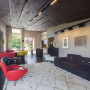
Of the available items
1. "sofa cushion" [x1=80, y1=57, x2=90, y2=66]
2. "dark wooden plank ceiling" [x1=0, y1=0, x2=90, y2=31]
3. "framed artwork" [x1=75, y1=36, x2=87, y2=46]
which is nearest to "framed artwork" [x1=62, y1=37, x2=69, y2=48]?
"framed artwork" [x1=75, y1=36, x2=87, y2=46]

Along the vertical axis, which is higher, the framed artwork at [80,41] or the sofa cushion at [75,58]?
the framed artwork at [80,41]

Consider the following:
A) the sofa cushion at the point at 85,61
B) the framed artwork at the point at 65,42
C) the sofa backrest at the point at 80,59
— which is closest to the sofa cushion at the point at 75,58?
the sofa backrest at the point at 80,59

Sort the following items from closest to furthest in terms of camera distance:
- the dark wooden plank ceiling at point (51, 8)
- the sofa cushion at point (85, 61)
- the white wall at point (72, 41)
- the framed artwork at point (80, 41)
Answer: the dark wooden plank ceiling at point (51, 8) → the sofa cushion at point (85, 61) → the white wall at point (72, 41) → the framed artwork at point (80, 41)

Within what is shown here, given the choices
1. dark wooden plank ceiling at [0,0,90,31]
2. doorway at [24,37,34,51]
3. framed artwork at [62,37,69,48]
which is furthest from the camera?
doorway at [24,37,34,51]

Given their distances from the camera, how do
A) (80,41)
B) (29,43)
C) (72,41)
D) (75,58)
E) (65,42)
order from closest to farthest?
(75,58) < (80,41) < (72,41) < (65,42) < (29,43)

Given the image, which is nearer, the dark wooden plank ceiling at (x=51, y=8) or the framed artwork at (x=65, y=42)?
the dark wooden plank ceiling at (x=51, y=8)

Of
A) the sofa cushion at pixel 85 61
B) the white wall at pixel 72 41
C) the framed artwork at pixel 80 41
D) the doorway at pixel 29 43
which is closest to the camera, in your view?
the sofa cushion at pixel 85 61

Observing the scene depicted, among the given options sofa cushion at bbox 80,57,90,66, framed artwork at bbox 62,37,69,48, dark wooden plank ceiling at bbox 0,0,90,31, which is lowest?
sofa cushion at bbox 80,57,90,66

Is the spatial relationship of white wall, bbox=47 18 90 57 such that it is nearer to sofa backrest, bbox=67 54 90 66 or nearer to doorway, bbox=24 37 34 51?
sofa backrest, bbox=67 54 90 66

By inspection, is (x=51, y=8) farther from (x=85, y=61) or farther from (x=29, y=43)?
(x=29, y=43)

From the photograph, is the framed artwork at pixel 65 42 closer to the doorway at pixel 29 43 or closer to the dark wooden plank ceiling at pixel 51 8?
the dark wooden plank ceiling at pixel 51 8

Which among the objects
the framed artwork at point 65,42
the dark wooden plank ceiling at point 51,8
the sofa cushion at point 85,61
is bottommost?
the sofa cushion at point 85,61

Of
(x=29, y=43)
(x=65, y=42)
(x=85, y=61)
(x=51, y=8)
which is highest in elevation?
(x=51, y=8)

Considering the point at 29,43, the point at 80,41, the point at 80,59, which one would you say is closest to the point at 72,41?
the point at 80,41
